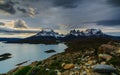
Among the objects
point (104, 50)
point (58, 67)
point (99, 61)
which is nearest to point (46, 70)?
point (58, 67)

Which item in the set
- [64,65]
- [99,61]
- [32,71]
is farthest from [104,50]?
[32,71]

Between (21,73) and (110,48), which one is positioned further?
(110,48)

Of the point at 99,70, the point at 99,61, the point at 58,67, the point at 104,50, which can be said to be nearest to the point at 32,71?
the point at 58,67

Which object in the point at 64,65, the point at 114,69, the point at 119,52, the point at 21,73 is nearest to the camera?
the point at 21,73

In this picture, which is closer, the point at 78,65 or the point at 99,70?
the point at 99,70

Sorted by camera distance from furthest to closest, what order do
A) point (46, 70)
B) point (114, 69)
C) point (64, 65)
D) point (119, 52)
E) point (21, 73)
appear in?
1. point (119, 52)
2. point (64, 65)
3. point (46, 70)
4. point (114, 69)
5. point (21, 73)

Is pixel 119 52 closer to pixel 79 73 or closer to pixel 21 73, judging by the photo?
pixel 79 73

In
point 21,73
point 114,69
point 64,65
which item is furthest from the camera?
point 64,65

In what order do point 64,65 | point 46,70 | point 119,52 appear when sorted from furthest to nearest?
point 119,52 < point 64,65 < point 46,70

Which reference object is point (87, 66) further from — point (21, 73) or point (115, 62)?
point (21, 73)
